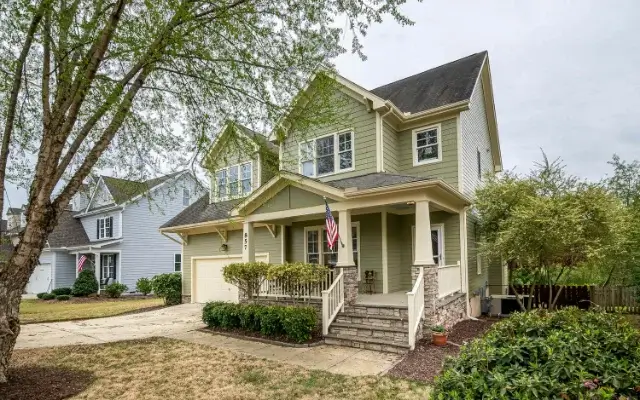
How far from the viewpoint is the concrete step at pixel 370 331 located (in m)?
7.77

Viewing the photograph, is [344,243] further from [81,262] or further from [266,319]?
[81,262]

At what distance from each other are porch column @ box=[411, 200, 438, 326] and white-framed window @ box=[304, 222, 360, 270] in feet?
10.6

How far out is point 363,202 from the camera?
30.1 feet

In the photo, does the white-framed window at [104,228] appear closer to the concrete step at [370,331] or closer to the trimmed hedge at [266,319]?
the trimmed hedge at [266,319]

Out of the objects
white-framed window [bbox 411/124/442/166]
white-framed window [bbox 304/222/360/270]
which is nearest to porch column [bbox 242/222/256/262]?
white-framed window [bbox 304/222/360/270]

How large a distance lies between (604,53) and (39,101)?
16320 millimetres

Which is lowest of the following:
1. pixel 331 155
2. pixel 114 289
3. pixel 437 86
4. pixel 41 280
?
pixel 114 289

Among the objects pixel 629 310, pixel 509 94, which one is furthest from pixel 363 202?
pixel 509 94

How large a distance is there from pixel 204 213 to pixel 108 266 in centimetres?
1158

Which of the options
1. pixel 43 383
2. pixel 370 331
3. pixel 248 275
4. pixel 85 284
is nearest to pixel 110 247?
pixel 85 284

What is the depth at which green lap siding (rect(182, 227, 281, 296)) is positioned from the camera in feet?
45.0

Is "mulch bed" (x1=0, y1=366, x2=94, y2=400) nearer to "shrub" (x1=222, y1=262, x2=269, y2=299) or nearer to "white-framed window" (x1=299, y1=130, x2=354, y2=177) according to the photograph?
"shrub" (x1=222, y1=262, x2=269, y2=299)

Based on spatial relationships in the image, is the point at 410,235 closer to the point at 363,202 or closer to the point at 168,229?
the point at 363,202

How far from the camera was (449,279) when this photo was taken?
9.74 metres
